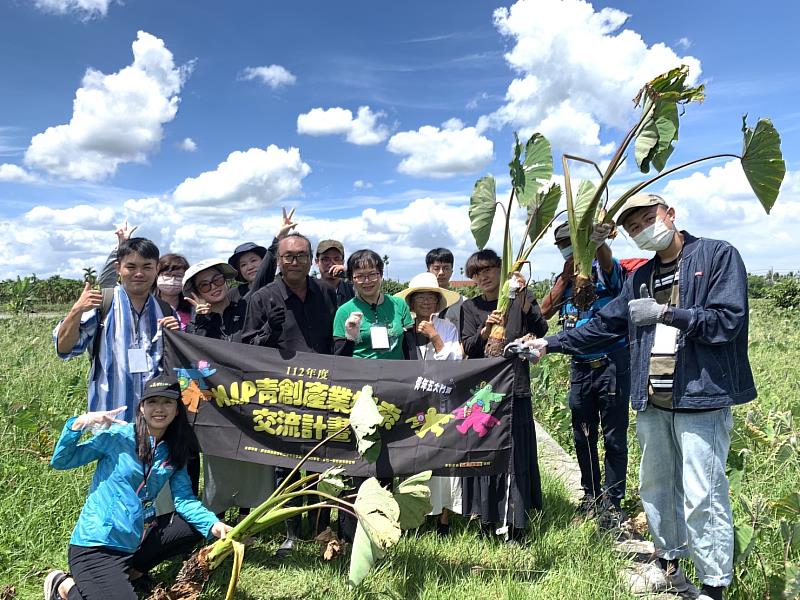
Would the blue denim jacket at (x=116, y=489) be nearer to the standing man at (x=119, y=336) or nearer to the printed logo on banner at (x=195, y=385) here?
the standing man at (x=119, y=336)

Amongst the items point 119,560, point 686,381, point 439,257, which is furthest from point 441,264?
point 119,560

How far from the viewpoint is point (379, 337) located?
3.71 m

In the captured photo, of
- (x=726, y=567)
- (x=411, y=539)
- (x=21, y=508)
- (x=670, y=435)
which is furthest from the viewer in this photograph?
(x=21, y=508)

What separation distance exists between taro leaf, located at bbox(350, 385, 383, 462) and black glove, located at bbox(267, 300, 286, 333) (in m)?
0.80

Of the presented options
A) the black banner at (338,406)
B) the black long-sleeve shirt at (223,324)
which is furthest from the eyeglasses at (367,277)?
the black long-sleeve shirt at (223,324)

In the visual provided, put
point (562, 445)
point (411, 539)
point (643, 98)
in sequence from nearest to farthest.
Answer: point (643, 98) < point (411, 539) < point (562, 445)

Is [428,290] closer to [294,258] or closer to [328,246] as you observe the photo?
[294,258]

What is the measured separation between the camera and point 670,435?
3.04m

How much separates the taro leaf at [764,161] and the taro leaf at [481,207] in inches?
63.8

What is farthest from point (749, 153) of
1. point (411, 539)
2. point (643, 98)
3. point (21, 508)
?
point (21, 508)

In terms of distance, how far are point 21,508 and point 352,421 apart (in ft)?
8.66

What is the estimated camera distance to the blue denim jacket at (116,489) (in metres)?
2.87

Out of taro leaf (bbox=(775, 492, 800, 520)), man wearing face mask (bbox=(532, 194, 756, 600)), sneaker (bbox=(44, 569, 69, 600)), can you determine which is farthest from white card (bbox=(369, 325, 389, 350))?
taro leaf (bbox=(775, 492, 800, 520))

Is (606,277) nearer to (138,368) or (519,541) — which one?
(519,541)
